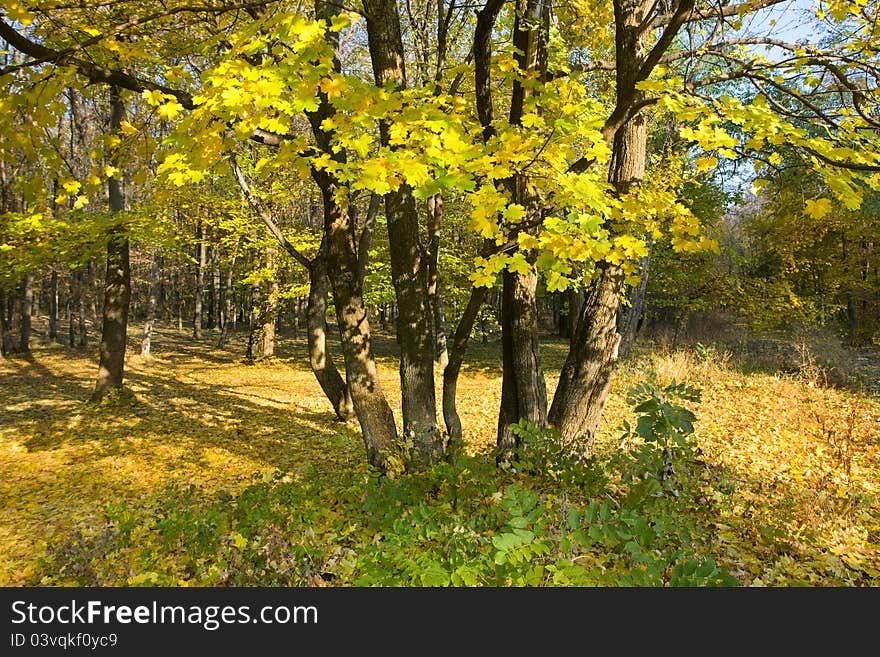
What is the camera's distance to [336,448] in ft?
25.9

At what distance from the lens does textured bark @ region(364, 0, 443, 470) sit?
472 centimetres

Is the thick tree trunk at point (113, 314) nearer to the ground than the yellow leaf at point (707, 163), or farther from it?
nearer to the ground

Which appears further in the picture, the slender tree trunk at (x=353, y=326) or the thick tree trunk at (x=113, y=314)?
the thick tree trunk at (x=113, y=314)

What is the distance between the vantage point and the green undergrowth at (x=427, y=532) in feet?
8.46

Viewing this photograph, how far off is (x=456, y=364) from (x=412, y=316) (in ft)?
2.39

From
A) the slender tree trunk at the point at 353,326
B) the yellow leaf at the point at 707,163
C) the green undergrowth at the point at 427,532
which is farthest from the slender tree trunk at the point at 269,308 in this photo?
the yellow leaf at the point at 707,163

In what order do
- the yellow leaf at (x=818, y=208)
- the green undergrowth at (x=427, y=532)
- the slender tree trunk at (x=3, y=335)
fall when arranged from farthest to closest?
the slender tree trunk at (x=3, y=335), the yellow leaf at (x=818, y=208), the green undergrowth at (x=427, y=532)

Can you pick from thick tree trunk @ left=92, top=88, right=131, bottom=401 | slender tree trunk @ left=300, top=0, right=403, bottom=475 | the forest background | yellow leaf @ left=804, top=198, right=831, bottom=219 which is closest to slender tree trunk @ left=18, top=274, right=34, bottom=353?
the forest background

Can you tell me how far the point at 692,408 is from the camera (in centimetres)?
870

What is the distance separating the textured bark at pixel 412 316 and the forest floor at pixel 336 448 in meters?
0.86

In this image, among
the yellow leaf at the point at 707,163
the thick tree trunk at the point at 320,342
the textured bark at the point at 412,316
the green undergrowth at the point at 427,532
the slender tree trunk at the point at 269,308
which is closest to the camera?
the green undergrowth at the point at 427,532

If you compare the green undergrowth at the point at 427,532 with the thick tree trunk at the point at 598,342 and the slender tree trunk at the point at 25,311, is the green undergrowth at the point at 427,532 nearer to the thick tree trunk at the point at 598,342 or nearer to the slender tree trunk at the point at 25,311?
the thick tree trunk at the point at 598,342

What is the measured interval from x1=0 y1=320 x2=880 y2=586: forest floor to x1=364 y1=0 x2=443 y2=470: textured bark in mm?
861

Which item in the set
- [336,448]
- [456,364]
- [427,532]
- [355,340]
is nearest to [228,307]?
[336,448]
